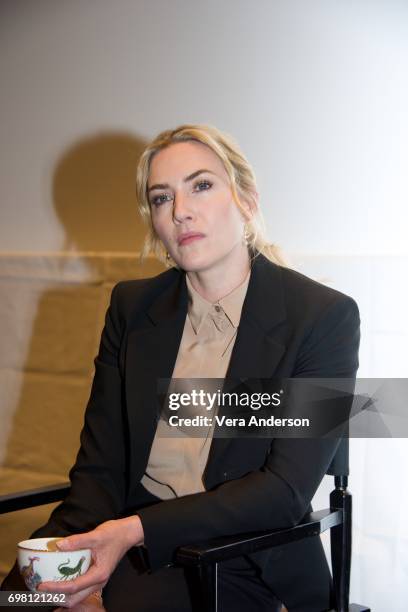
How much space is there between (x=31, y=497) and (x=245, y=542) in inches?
22.9

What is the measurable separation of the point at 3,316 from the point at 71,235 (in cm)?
41

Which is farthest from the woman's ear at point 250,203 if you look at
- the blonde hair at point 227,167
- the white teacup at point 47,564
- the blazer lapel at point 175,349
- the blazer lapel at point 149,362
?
the white teacup at point 47,564

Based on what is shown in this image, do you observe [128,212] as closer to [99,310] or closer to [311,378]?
[99,310]

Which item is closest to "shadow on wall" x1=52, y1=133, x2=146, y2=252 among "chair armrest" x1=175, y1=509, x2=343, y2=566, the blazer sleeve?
the blazer sleeve

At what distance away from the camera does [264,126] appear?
259cm

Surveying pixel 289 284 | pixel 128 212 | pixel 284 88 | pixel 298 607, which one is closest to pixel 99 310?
pixel 128 212

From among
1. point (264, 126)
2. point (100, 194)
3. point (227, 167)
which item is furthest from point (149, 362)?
point (100, 194)

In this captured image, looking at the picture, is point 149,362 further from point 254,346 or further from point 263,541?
point 263,541

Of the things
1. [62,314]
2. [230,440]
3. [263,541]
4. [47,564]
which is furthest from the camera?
[62,314]

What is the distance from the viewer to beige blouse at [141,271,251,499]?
1.74m

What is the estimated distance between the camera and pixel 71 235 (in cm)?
311

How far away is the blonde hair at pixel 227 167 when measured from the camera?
1853 mm

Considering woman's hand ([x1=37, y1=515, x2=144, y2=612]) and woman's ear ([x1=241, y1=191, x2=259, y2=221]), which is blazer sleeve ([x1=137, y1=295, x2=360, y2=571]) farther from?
woman's ear ([x1=241, y1=191, x2=259, y2=221])

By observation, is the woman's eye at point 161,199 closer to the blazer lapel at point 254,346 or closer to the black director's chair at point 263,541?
the blazer lapel at point 254,346
